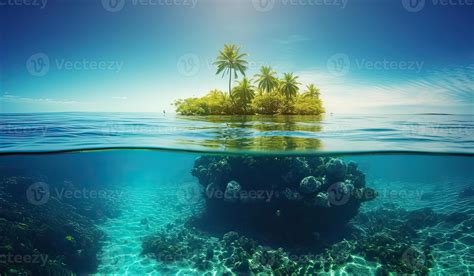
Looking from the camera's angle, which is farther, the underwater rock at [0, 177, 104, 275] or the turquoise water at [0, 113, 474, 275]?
the turquoise water at [0, 113, 474, 275]

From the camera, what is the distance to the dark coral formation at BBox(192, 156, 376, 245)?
13.1 m

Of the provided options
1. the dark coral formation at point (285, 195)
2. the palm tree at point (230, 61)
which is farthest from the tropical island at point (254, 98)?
the dark coral formation at point (285, 195)

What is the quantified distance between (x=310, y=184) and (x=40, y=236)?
536 inches

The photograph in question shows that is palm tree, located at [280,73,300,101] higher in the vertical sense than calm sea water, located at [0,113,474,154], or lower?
higher

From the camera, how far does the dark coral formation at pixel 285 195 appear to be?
1312 cm

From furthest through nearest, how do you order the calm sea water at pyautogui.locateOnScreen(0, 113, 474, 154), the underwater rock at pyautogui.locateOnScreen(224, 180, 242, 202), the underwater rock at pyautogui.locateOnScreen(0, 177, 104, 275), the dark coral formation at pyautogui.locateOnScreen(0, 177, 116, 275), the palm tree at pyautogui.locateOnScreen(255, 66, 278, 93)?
the palm tree at pyautogui.locateOnScreen(255, 66, 278, 93), the underwater rock at pyautogui.locateOnScreen(224, 180, 242, 202), the calm sea water at pyautogui.locateOnScreen(0, 113, 474, 154), the underwater rock at pyautogui.locateOnScreen(0, 177, 104, 275), the dark coral formation at pyautogui.locateOnScreen(0, 177, 116, 275)

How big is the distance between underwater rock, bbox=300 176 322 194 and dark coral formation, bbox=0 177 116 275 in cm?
1161

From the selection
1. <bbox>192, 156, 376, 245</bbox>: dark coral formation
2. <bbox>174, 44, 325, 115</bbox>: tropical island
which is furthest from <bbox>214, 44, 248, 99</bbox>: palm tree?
<bbox>192, 156, 376, 245</bbox>: dark coral formation

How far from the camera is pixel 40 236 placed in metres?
12.0

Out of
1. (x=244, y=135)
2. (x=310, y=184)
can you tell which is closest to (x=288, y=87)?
(x=244, y=135)

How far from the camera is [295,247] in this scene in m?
12.8

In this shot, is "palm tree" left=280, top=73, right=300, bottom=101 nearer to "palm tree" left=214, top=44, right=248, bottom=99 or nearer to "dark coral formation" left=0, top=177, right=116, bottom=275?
"palm tree" left=214, top=44, right=248, bottom=99

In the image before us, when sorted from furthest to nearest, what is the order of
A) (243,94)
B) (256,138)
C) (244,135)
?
(243,94)
(244,135)
(256,138)

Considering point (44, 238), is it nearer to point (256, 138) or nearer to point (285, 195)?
point (256, 138)
